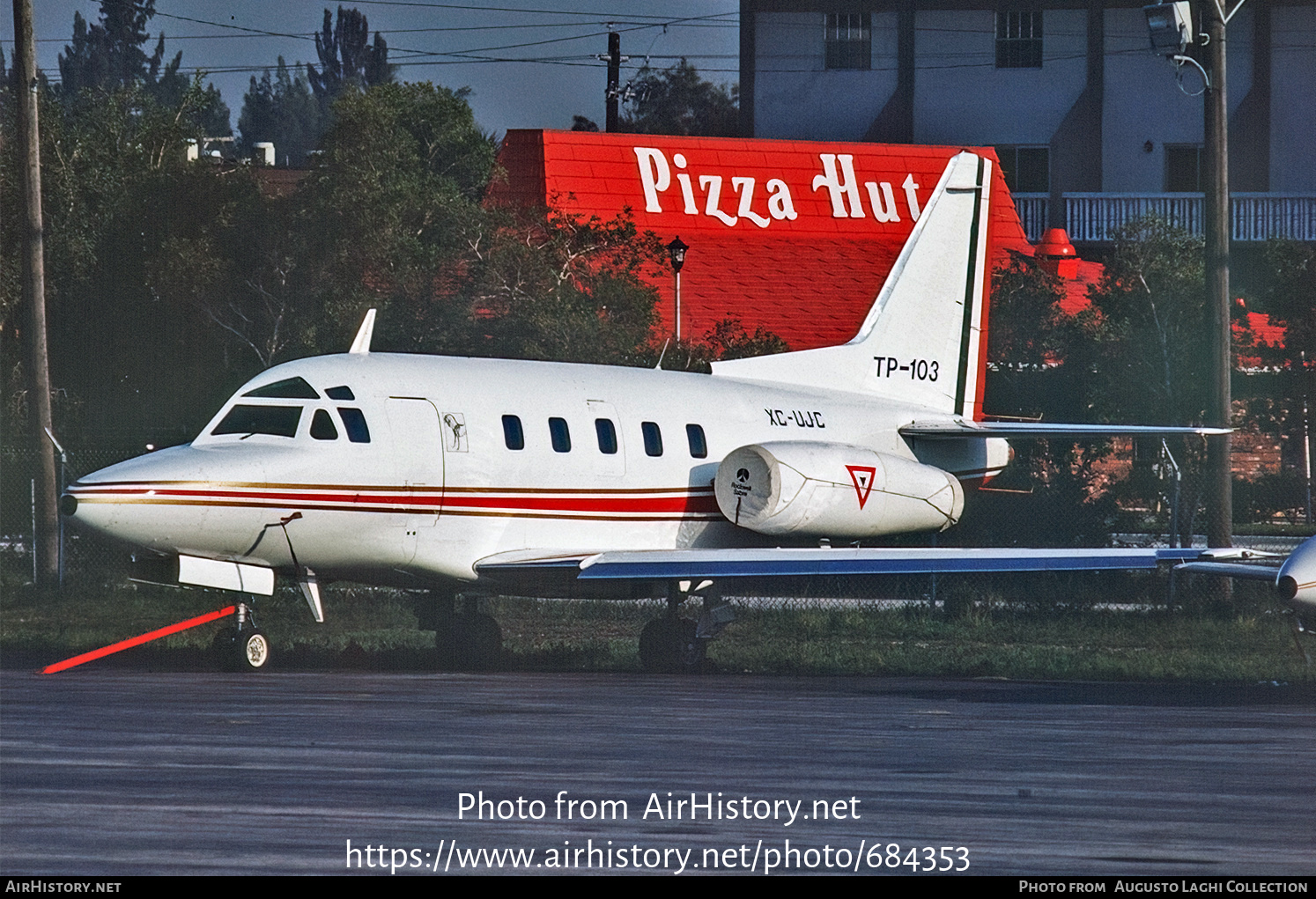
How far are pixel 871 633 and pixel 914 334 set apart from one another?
146 inches

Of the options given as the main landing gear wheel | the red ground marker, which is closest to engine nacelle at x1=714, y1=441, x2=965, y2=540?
the main landing gear wheel

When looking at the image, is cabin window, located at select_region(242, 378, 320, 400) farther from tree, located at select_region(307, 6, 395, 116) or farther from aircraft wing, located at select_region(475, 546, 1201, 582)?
tree, located at select_region(307, 6, 395, 116)

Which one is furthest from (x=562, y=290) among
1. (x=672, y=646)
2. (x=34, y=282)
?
(x=672, y=646)

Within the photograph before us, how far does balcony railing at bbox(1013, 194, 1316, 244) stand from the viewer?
49.8 m

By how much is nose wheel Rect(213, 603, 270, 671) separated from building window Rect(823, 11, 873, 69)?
37939mm

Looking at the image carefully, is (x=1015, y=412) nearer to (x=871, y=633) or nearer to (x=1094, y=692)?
(x=871, y=633)

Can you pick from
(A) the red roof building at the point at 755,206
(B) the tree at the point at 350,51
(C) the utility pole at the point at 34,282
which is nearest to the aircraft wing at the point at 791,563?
(C) the utility pole at the point at 34,282

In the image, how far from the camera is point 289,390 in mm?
17469

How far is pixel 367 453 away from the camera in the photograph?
1745 centimetres

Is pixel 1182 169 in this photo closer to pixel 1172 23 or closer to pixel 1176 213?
pixel 1176 213

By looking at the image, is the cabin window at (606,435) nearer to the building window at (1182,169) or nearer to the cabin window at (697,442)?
the cabin window at (697,442)

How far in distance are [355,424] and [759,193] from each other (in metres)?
25.5

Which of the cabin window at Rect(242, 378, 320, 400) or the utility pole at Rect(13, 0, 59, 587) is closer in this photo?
the cabin window at Rect(242, 378, 320, 400)

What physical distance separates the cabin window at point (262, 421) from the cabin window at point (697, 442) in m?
4.40
